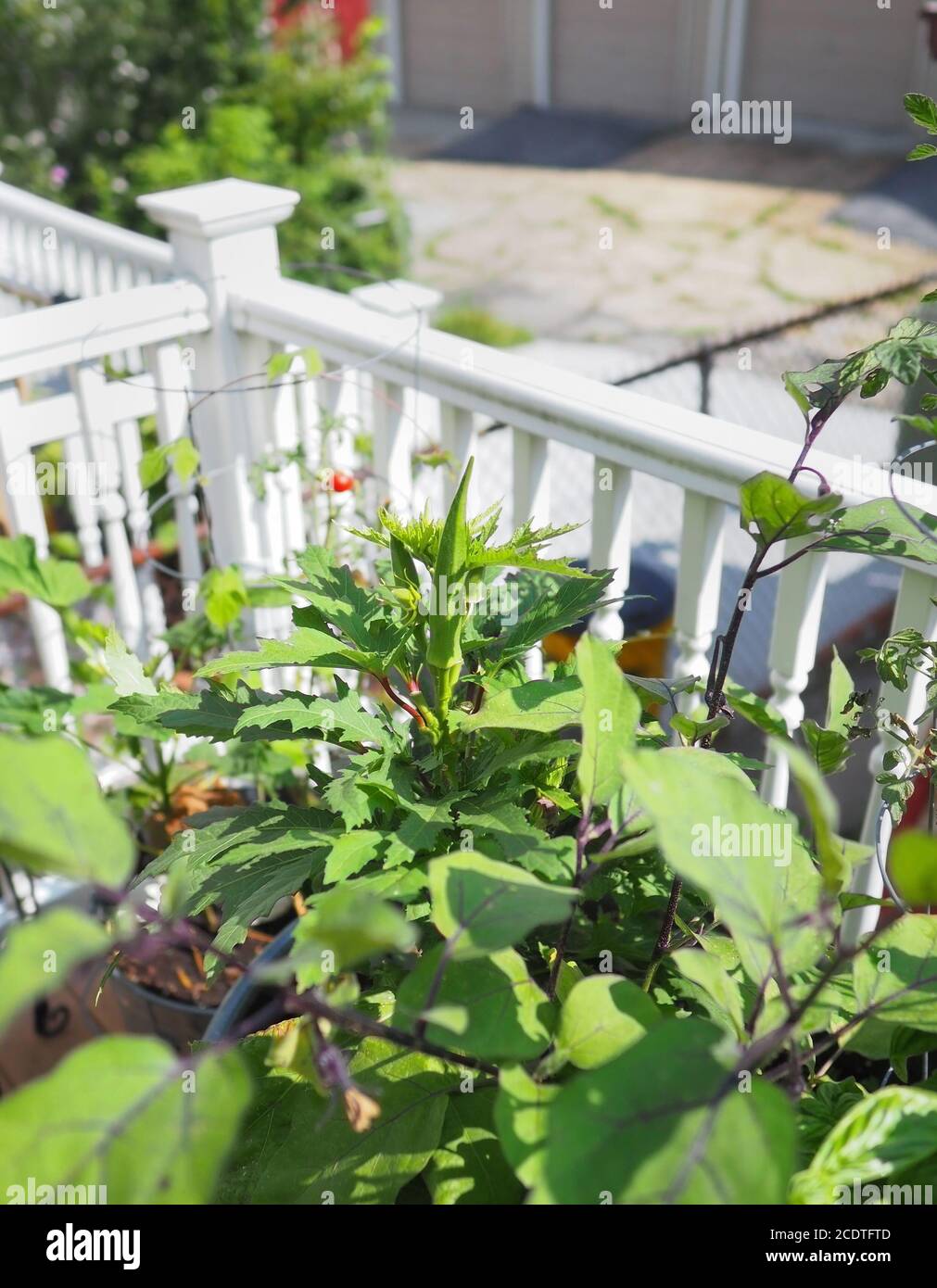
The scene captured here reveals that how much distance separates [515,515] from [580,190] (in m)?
9.18

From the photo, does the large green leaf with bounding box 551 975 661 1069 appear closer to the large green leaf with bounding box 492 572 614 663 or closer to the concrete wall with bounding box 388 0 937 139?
the large green leaf with bounding box 492 572 614 663

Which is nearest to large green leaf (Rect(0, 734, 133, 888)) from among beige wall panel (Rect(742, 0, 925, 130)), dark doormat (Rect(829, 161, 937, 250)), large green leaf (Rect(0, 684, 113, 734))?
large green leaf (Rect(0, 684, 113, 734))

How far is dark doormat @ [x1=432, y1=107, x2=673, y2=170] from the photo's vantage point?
11.1 m

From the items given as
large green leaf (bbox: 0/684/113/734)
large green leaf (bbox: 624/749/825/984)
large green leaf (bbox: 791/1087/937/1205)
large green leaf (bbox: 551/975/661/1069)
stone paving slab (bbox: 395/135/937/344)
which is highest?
large green leaf (bbox: 624/749/825/984)

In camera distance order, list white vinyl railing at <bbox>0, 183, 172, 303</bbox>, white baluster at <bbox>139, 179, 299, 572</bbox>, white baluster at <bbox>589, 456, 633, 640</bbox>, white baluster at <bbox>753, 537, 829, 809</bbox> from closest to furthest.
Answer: white baluster at <bbox>753, 537, 829, 809</bbox> < white baluster at <bbox>589, 456, 633, 640</bbox> < white baluster at <bbox>139, 179, 299, 572</bbox> < white vinyl railing at <bbox>0, 183, 172, 303</bbox>

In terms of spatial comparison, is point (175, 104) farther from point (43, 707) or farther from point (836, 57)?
point (836, 57)

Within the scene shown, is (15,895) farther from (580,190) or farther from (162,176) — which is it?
(580,190)

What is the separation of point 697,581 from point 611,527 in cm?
15

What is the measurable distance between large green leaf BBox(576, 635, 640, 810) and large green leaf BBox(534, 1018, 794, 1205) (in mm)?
221

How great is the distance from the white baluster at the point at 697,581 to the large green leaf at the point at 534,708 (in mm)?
645

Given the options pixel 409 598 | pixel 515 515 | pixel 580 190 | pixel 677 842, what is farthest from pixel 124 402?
pixel 580 190

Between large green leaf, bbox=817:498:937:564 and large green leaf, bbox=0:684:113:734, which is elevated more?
large green leaf, bbox=817:498:937:564

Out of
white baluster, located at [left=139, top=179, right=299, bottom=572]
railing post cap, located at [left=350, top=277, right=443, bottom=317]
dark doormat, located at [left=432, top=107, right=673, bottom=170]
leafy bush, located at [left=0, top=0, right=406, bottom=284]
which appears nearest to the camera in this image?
railing post cap, located at [left=350, top=277, right=443, bottom=317]

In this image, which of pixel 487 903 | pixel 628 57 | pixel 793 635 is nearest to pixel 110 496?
pixel 793 635
